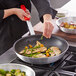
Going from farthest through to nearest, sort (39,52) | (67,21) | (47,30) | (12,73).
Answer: (67,21) → (47,30) → (39,52) → (12,73)

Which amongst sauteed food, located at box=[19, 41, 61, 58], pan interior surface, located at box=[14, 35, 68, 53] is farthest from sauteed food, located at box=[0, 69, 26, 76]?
pan interior surface, located at box=[14, 35, 68, 53]

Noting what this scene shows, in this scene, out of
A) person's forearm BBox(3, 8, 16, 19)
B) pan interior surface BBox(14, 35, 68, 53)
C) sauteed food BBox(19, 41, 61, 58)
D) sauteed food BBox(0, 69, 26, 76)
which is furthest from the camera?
person's forearm BBox(3, 8, 16, 19)

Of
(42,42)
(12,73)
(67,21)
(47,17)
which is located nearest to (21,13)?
(47,17)

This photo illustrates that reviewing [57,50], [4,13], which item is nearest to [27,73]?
[57,50]

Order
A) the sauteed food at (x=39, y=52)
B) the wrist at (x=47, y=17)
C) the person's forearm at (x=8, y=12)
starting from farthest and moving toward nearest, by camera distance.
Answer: the person's forearm at (x=8, y=12) < the wrist at (x=47, y=17) < the sauteed food at (x=39, y=52)

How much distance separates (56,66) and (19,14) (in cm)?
69

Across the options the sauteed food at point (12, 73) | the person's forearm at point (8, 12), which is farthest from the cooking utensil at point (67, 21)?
the sauteed food at point (12, 73)

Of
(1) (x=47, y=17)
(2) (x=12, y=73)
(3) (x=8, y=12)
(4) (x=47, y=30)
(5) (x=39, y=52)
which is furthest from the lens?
(3) (x=8, y=12)

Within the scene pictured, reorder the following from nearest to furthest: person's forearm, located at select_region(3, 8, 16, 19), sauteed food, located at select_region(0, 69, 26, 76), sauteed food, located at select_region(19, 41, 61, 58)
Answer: sauteed food, located at select_region(0, 69, 26, 76)
sauteed food, located at select_region(19, 41, 61, 58)
person's forearm, located at select_region(3, 8, 16, 19)

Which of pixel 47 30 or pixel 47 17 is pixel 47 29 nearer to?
pixel 47 30

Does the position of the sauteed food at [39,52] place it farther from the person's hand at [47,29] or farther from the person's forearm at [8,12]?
the person's forearm at [8,12]

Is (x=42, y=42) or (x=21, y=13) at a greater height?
(x=21, y=13)

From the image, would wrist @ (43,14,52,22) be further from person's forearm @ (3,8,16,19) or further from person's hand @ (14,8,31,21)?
person's forearm @ (3,8,16,19)

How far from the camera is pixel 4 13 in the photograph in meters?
1.57
